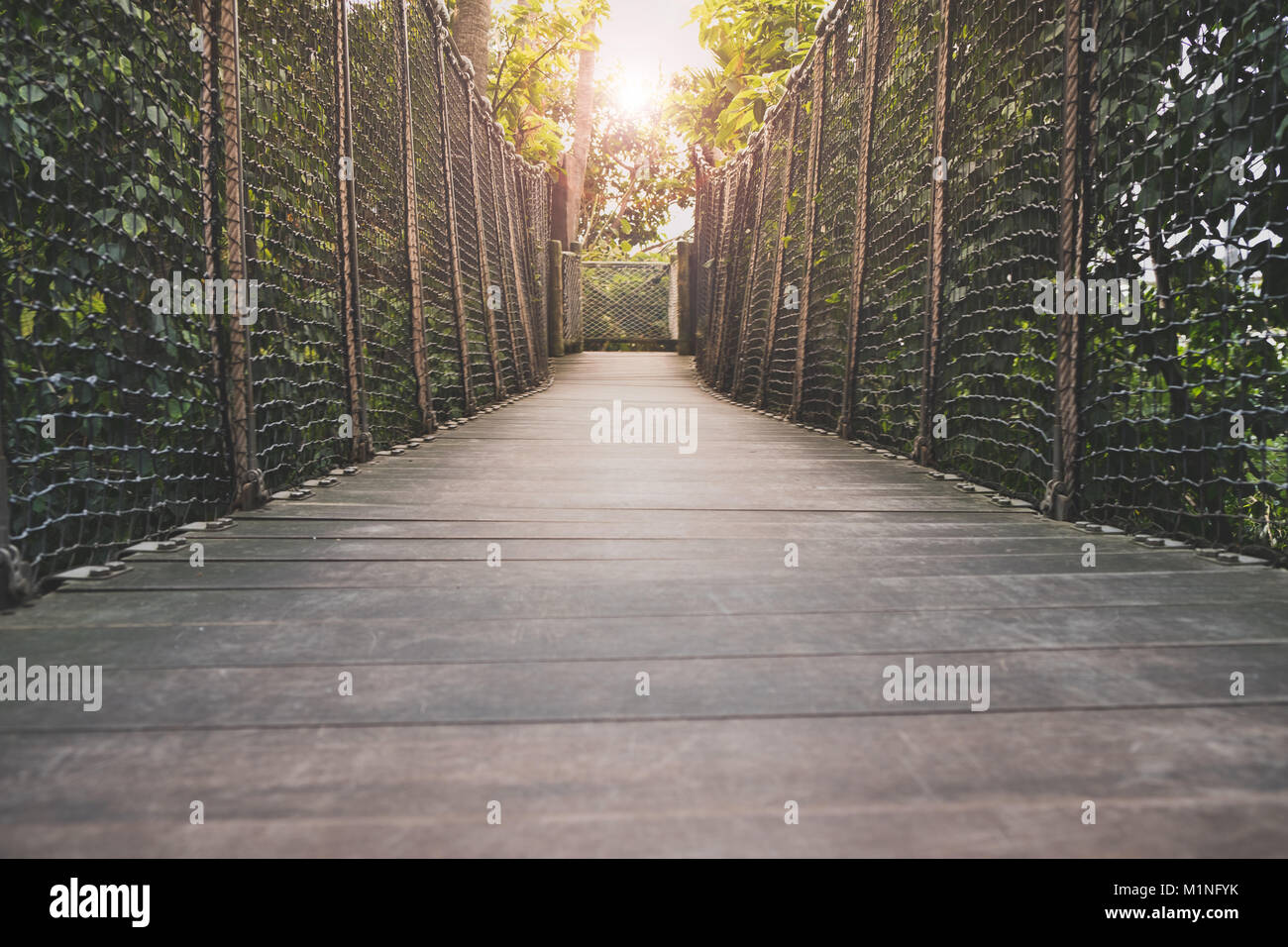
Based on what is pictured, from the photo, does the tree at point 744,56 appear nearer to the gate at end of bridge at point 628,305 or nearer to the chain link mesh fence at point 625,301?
the gate at end of bridge at point 628,305

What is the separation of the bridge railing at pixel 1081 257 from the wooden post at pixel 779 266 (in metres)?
1.50

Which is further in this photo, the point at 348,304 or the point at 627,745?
the point at 348,304

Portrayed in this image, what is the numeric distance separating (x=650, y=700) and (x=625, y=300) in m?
16.1

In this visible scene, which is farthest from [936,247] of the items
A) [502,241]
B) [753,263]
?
[502,241]

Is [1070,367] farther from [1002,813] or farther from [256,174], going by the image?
[256,174]

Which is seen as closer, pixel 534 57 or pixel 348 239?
pixel 348 239

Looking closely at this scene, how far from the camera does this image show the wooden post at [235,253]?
8.62 feet

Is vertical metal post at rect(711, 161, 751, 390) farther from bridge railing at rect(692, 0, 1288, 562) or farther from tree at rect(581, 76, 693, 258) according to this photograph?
tree at rect(581, 76, 693, 258)

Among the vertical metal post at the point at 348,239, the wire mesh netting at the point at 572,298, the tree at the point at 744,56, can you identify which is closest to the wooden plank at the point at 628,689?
the vertical metal post at the point at 348,239

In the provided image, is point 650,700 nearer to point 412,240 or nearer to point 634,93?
point 412,240

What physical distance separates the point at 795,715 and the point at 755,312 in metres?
6.85

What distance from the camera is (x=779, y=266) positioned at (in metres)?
6.65

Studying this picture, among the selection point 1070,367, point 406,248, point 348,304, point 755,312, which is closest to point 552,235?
point 755,312

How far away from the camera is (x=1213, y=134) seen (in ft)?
6.81
